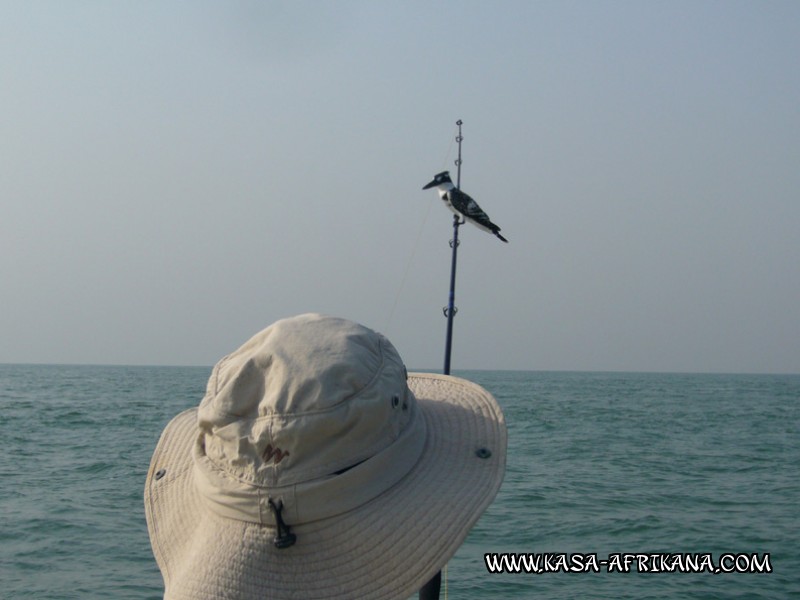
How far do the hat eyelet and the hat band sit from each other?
4.6 inches

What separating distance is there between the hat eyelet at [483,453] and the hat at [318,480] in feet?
0.15

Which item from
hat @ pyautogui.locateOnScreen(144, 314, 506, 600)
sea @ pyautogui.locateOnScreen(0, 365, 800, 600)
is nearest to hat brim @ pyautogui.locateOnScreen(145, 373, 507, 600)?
hat @ pyautogui.locateOnScreen(144, 314, 506, 600)

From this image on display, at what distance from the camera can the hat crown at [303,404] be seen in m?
1.07

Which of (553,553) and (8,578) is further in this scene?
(553,553)

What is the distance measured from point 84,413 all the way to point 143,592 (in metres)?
16.1

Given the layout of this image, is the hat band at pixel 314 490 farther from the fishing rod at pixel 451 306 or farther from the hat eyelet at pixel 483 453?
the fishing rod at pixel 451 306

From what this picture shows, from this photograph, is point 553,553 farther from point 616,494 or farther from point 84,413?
point 84,413

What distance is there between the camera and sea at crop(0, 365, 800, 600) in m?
7.59

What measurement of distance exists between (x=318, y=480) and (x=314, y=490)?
1cm

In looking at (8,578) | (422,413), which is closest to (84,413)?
(8,578)

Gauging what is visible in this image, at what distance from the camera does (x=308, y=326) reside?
1.17 meters

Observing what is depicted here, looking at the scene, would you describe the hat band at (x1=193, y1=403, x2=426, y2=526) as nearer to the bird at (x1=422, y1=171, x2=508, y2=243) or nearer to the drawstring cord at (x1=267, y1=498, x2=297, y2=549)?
the drawstring cord at (x1=267, y1=498, x2=297, y2=549)

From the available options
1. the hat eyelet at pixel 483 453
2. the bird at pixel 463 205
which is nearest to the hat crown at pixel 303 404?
the hat eyelet at pixel 483 453

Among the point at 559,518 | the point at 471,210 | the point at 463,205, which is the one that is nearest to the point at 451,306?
the point at 463,205
